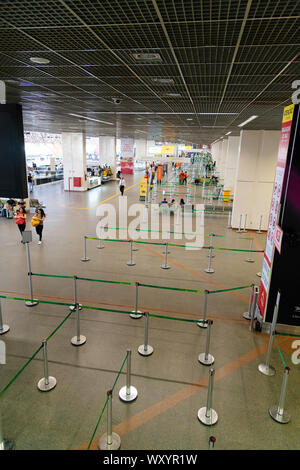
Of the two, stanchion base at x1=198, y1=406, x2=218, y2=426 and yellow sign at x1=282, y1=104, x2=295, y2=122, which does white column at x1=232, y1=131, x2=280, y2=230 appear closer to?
yellow sign at x1=282, y1=104, x2=295, y2=122

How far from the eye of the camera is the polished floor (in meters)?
3.77

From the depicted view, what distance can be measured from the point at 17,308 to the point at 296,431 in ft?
18.5

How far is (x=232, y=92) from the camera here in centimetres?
675

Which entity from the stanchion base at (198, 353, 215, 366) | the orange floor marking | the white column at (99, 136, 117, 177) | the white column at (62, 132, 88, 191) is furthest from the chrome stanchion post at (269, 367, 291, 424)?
the white column at (99, 136, 117, 177)

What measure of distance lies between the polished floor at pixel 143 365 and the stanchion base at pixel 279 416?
56mm

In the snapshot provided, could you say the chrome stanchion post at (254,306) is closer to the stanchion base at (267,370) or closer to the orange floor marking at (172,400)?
the orange floor marking at (172,400)

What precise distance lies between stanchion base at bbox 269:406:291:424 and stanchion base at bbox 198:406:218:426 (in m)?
0.78

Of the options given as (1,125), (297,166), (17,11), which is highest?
(17,11)

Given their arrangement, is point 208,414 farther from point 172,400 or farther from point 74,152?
point 74,152

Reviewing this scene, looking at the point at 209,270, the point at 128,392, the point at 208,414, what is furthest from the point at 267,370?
the point at 209,270

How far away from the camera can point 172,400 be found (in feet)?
14.0

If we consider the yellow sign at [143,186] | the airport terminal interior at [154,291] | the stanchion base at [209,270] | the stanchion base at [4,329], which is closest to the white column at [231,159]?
the yellow sign at [143,186]

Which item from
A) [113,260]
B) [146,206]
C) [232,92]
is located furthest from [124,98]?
[146,206]
